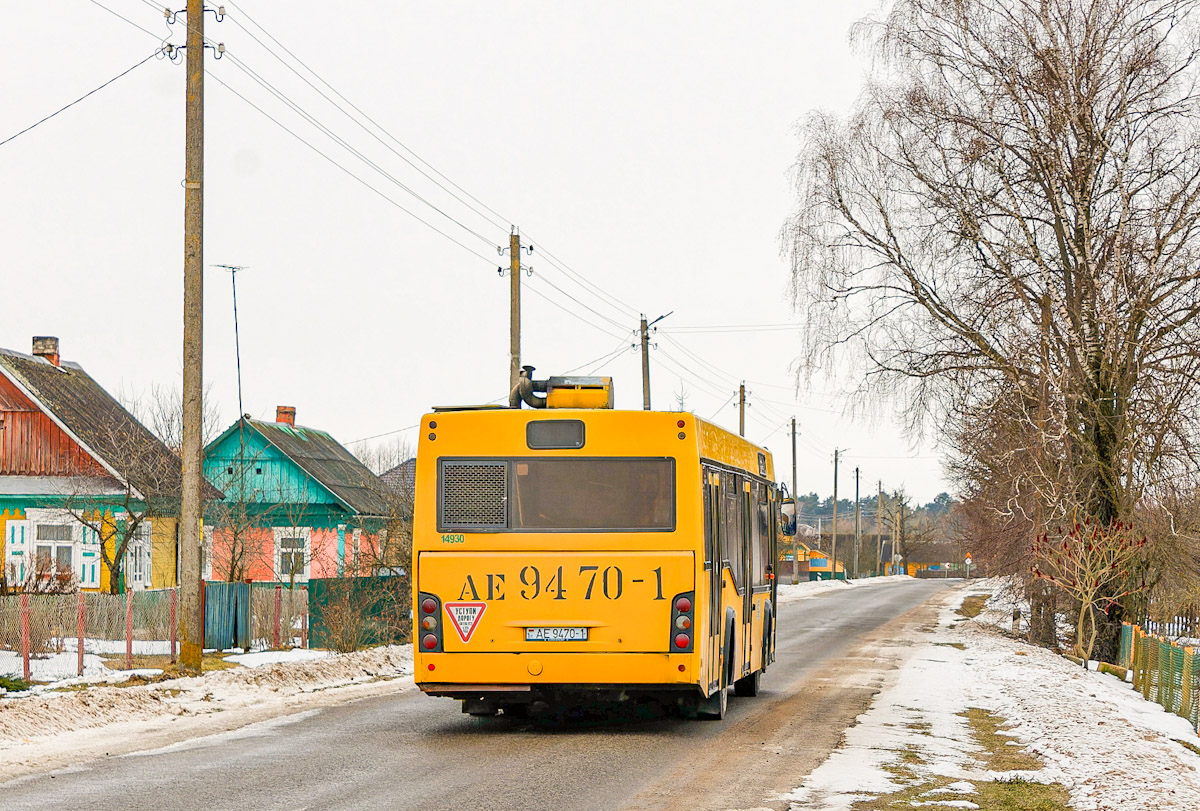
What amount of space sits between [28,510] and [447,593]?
77.5 ft

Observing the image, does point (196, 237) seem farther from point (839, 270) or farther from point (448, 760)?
point (839, 270)

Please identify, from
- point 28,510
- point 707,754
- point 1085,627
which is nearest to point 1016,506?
point 1085,627

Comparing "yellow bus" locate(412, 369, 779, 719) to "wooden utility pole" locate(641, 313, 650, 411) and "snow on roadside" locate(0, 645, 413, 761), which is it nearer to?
"snow on roadside" locate(0, 645, 413, 761)

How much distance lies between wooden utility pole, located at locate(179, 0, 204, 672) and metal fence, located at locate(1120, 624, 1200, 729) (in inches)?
516

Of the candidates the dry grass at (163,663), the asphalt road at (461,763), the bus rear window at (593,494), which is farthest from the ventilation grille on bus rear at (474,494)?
the dry grass at (163,663)

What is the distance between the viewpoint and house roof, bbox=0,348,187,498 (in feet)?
109

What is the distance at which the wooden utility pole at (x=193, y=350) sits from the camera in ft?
61.7

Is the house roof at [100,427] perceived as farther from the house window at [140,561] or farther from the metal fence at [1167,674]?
the metal fence at [1167,674]

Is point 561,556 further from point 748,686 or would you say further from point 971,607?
point 971,607

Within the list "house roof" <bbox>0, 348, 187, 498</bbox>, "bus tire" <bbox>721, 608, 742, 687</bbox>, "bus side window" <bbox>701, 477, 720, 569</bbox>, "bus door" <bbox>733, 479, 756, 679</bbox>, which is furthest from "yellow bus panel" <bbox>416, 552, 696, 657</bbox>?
"house roof" <bbox>0, 348, 187, 498</bbox>

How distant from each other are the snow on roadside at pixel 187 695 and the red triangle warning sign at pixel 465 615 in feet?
12.7

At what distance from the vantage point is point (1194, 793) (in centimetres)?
1017

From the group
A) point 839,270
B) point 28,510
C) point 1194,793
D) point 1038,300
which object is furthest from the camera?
point 28,510

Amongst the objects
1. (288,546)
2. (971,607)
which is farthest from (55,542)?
(971,607)
